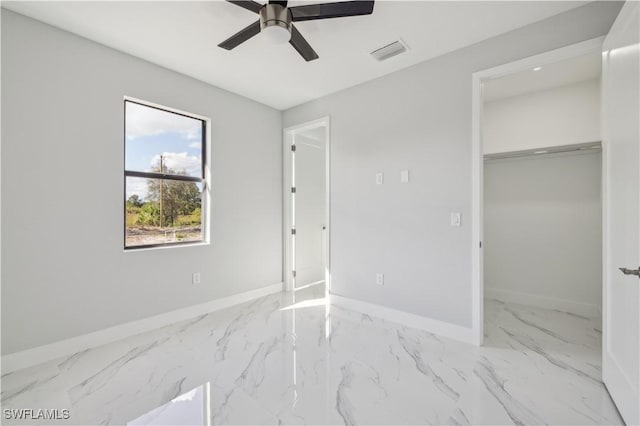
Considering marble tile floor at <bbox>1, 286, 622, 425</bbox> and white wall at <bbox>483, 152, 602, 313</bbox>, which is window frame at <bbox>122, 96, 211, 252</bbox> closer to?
marble tile floor at <bbox>1, 286, 622, 425</bbox>

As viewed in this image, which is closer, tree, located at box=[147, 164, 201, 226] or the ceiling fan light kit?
the ceiling fan light kit

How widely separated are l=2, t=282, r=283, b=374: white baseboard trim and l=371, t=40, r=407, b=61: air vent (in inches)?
127

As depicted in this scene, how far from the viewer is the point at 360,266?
338cm

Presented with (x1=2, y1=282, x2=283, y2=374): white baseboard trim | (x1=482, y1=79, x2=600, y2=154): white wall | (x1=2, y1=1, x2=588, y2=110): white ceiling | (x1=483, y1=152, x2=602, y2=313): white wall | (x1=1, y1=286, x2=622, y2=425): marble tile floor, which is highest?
(x1=2, y1=1, x2=588, y2=110): white ceiling

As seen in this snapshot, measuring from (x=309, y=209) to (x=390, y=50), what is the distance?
2.54 metres

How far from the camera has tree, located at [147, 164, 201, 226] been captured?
2.97m

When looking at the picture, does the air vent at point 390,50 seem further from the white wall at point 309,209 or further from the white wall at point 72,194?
the white wall at point 72,194

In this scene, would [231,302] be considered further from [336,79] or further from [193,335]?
[336,79]


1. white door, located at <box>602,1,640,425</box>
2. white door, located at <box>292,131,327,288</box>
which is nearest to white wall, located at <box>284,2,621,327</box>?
white door, located at <box>602,1,640,425</box>

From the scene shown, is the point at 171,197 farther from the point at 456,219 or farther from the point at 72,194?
the point at 456,219

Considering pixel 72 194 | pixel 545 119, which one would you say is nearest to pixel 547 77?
pixel 545 119

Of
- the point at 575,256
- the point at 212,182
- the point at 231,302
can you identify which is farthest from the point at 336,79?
the point at 575,256

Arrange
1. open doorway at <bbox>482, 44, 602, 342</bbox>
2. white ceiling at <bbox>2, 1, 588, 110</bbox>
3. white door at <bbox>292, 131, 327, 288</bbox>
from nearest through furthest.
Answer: white ceiling at <bbox>2, 1, 588, 110</bbox>, open doorway at <bbox>482, 44, 602, 342</bbox>, white door at <bbox>292, 131, 327, 288</bbox>

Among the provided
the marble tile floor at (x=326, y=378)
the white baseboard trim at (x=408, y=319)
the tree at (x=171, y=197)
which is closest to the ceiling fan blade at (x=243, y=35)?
the tree at (x=171, y=197)
